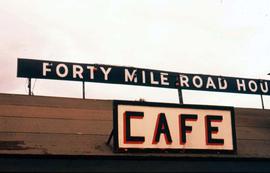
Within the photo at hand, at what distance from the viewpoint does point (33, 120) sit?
1223 cm

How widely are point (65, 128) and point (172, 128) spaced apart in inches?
117

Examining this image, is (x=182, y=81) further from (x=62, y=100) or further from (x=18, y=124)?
(x=18, y=124)

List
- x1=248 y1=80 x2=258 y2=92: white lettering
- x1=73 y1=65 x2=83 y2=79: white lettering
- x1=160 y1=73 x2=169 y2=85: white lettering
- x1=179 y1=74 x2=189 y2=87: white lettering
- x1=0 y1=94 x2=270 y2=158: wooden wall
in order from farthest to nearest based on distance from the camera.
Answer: x1=248 y1=80 x2=258 y2=92: white lettering
x1=179 y1=74 x2=189 y2=87: white lettering
x1=160 y1=73 x2=169 y2=85: white lettering
x1=73 y1=65 x2=83 y2=79: white lettering
x1=0 y1=94 x2=270 y2=158: wooden wall

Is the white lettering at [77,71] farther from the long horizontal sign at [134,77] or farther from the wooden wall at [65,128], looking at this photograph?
the wooden wall at [65,128]

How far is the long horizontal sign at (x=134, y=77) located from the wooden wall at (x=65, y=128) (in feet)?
13.3

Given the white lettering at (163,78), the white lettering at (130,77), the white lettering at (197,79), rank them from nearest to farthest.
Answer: the white lettering at (130,77) < the white lettering at (163,78) < the white lettering at (197,79)

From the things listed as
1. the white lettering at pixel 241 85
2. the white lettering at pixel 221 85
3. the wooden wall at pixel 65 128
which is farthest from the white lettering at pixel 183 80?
the wooden wall at pixel 65 128

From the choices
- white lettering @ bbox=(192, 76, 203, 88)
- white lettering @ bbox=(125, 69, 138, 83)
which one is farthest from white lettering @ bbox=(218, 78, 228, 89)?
white lettering @ bbox=(125, 69, 138, 83)

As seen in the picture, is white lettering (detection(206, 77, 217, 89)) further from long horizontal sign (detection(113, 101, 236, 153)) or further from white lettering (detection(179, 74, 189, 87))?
long horizontal sign (detection(113, 101, 236, 153))

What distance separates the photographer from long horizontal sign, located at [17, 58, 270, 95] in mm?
18531

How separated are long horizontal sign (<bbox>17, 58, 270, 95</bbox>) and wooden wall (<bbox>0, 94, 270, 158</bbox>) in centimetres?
404

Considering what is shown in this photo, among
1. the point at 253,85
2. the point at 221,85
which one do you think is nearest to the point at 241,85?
the point at 253,85

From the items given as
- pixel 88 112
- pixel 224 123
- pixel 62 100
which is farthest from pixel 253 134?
pixel 62 100

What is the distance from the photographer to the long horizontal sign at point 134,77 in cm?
1853
